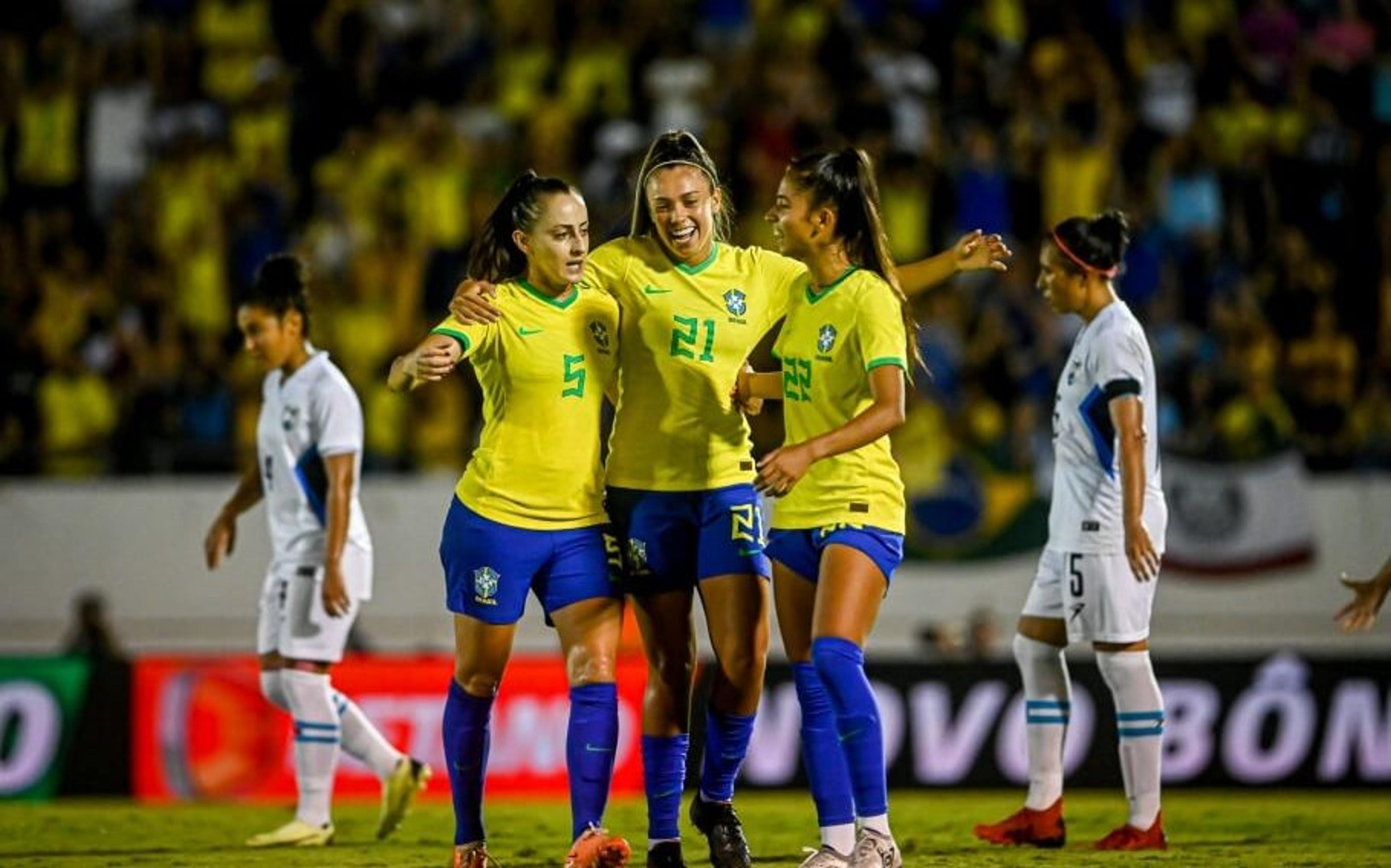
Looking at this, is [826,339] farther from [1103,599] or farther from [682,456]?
[1103,599]

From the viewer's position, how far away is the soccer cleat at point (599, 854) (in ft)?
25.4

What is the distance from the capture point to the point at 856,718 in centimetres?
784

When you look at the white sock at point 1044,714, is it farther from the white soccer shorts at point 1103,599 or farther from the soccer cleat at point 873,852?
the soccer cleat at point 873,852

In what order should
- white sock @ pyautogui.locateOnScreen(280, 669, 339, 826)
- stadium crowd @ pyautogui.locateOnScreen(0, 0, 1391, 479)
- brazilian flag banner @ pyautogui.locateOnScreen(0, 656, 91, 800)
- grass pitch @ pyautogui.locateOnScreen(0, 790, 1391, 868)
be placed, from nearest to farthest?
grass pitch @ pyautogui.locateOnScreen(0, 790, 1391, 868)
white sock @ pyautogui.locateOnScreen(280, 669, 339, 826)
brazilian flag banner @ pyautogui.locateOnScreen(0, 656, 91, 800)
stadium crowd @ pyautogui.locateOnScreen(0, 0, 1391, 479)

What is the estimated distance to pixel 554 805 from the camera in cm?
1312

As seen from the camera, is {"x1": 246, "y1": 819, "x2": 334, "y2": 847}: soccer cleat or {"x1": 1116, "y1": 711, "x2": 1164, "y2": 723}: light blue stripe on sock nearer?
{"x1": 1116, "y1": 711, "x2": 1164, "y2": 723}: light blue stripe on sock

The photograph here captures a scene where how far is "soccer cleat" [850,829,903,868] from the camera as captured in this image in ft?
25.4

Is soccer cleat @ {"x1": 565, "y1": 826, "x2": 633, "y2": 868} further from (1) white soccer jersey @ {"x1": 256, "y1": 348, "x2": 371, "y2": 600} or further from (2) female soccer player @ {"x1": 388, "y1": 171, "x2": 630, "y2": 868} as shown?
(1) white soccer jersey @ {"x1": 256, "y1": 348, "x2": 371, "y2": 600}

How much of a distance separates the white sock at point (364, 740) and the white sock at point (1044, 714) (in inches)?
117

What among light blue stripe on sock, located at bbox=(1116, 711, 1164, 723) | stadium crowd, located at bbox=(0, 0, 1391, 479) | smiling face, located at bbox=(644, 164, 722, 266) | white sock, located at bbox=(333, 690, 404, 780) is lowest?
white sock, located at bbox=(333, 690, 404, 780)

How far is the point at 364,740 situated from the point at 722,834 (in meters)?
2.65

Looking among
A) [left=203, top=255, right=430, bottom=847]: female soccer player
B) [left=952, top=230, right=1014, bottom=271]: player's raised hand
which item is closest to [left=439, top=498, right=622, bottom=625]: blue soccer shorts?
[left=952, top=230, right=1014, bottom=271]: player's raised hand

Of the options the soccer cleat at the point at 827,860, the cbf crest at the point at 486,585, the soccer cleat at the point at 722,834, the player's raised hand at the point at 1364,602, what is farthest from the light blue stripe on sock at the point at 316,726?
the player's raised hand at the point at 1364,602

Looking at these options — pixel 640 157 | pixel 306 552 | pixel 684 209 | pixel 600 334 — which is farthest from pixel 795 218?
pixel 640 157
